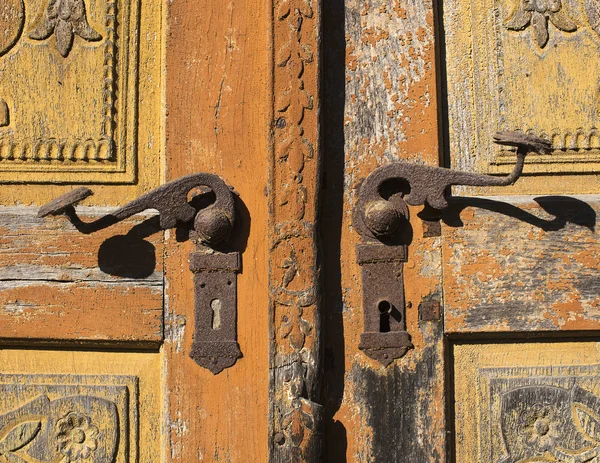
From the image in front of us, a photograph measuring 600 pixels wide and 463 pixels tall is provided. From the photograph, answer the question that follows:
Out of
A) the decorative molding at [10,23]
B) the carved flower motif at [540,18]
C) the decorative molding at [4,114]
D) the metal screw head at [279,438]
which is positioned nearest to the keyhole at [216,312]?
the metal screw head at [279,438]

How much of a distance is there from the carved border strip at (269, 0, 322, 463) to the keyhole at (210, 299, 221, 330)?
3.9 inches

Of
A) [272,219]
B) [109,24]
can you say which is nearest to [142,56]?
[109,24]

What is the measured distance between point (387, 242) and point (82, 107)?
605 millimetres

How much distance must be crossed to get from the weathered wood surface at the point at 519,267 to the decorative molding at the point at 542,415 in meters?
0.09

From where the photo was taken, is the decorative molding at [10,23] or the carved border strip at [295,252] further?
the decorative molding at [10,23]

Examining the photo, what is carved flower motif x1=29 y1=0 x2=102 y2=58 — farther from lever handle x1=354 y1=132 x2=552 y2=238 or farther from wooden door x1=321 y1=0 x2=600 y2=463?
lever handle x1=354 y1=132 x2=552 y2=238

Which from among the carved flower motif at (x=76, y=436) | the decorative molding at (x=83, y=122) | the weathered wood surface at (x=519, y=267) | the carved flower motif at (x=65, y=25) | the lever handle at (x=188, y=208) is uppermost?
the carved flower motif at (x=65, y=25)

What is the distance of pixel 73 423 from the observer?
3.57 ft

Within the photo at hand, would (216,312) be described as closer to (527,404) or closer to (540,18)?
(527,404)

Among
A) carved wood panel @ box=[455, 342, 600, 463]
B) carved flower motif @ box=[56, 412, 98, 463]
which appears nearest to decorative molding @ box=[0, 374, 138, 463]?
carved flower motif @ box=[56, 412, 98, 463]

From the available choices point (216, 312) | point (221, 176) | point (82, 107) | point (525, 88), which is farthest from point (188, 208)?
point (525, 88)

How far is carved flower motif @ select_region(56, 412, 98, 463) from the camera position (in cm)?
108

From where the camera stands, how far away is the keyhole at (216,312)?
3.48ft

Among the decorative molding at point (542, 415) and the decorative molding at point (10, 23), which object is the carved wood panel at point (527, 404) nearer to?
the decorative molding at point (542, 415)
